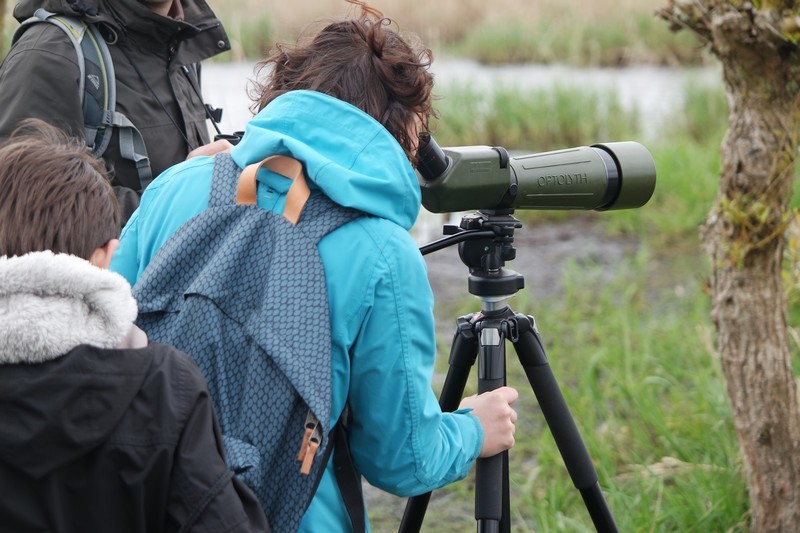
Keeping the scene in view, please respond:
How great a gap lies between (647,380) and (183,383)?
2.34 meters

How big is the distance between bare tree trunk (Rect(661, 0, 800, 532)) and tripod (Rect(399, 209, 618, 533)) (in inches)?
22.6

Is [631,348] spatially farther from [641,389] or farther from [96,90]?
[96,90]

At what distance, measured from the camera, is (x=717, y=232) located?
227 centimetres

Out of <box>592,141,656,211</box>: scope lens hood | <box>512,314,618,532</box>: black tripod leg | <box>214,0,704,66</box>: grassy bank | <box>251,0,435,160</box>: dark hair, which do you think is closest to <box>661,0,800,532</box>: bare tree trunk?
<box>592,141,656,211</box>: scope lens hood

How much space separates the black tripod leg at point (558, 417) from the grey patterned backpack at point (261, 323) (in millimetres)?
607

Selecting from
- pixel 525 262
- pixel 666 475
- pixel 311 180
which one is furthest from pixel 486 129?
pixel 311 180

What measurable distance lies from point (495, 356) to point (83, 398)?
2.82 feet

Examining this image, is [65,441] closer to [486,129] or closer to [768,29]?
[768,29]

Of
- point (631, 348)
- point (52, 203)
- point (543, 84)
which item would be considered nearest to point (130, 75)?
point (52, 203)

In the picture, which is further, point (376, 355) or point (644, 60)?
point (644, 60)

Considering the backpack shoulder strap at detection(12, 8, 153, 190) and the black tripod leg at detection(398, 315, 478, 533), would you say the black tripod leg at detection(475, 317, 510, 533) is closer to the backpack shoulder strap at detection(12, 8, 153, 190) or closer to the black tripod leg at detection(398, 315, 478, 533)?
the black tripod leg at detection(398, 315, 478, 533)

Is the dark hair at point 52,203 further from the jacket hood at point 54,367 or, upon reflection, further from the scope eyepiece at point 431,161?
the scope eyepiece at point 431,161

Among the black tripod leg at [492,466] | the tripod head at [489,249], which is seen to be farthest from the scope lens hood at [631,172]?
the black tripod leg at [492,466]

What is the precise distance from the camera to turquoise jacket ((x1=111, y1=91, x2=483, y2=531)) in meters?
1.25
